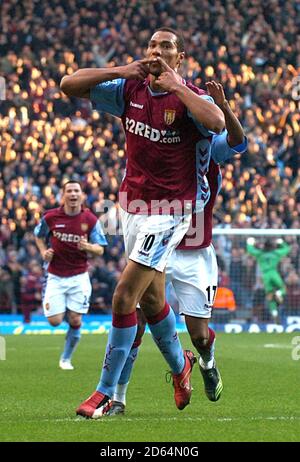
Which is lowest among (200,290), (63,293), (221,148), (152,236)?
(63,293)

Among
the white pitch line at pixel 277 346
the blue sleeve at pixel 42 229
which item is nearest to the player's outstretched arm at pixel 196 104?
the blue sleeve at pixel 42 229

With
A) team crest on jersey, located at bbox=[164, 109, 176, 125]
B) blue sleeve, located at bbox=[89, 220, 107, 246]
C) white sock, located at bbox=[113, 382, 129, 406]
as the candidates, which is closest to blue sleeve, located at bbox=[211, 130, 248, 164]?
team crest on jersey, located at bbox=[164, 109, 176, 125]

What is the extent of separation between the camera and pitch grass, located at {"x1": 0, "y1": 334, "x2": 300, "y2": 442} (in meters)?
6.56

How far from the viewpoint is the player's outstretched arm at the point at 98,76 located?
285 inches

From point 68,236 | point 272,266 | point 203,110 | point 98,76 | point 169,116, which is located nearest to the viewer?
point 203,110

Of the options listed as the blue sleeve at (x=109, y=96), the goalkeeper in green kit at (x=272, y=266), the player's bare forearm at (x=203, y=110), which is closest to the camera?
the player's bare forearm at (x=203, y=110)

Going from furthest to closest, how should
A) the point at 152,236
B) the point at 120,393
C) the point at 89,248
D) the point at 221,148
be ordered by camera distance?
1. the point at 89,248
2. the point at 120,393
3. the point at 221,148
4. the point at 152,236

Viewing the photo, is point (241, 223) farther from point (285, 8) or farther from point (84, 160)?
point (285, 8)

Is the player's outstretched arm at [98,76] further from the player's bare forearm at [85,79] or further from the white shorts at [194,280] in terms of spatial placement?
the white shorts at [194,280]

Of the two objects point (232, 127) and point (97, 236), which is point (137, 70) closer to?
point (232, 127)

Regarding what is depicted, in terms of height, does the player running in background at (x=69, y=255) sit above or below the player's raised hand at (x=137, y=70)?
below

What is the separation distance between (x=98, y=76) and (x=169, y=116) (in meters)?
0.62

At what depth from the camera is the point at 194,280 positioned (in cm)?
878

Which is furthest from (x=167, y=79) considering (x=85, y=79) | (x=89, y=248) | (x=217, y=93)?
(x=89, y=248)
